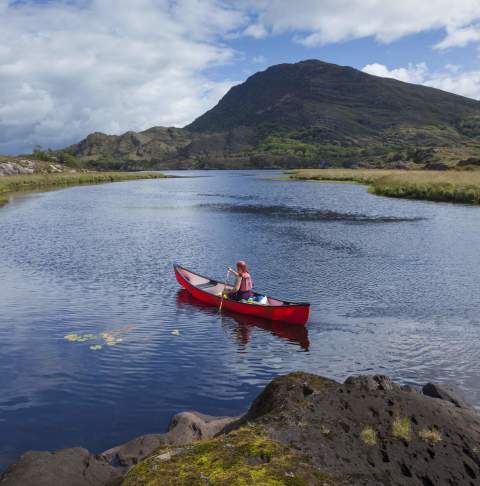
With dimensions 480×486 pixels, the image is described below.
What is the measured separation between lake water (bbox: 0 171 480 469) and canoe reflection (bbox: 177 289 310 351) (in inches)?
4.3

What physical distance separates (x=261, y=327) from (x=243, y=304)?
5.74ft

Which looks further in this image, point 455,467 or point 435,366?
point 435,366

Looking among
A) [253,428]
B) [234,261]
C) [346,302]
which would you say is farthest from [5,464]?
[234,261]

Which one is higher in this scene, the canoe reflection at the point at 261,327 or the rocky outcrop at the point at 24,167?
the rocky outcrop at the point at 24,167

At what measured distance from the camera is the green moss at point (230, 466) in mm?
9133

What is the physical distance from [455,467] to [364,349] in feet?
43.0

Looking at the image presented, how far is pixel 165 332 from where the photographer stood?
25688 millimetres

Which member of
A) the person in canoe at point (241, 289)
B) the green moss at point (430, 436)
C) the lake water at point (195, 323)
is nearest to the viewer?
the green moss at point (430, 436)

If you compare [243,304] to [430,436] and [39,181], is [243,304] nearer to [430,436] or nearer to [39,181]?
[430,436]

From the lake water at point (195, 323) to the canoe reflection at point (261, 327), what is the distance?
4.3 inches

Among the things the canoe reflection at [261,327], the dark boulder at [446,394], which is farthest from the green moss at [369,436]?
the canoe reflection at [261,327]

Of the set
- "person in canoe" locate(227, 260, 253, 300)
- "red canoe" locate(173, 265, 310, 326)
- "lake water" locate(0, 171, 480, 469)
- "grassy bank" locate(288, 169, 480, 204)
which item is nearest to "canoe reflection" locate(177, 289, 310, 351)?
"lake water" locate(0, 171, 480, 469)

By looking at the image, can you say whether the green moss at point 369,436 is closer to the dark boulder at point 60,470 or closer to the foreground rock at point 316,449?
the foreground rock at point 316,449

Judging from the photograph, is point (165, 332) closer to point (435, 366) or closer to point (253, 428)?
point (435, 366)
